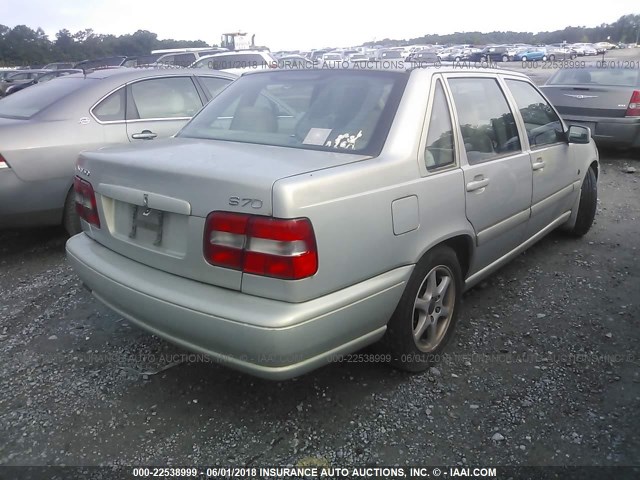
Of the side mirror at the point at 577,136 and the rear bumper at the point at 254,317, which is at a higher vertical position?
the side mirror at the point at 577,136

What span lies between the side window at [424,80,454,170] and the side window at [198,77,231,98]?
330 cm

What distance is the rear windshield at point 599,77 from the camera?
8562mm

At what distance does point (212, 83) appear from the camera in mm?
5832

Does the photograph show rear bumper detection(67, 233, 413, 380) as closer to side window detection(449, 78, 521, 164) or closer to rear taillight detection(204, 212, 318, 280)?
rear taillight detection(204, 212, 318, 280)

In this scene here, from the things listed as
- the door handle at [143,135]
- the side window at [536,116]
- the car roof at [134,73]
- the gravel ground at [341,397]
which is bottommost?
the gravel ground at [341,397]

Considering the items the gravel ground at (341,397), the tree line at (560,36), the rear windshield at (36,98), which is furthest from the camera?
the tree line at (560,36)

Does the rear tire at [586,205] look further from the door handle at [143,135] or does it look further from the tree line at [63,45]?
the tree line at [63,45]

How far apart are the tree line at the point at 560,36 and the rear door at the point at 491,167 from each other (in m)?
75.6

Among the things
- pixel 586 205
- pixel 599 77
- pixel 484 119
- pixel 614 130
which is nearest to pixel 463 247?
pixel 484 119

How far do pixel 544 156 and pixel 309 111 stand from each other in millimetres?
1908

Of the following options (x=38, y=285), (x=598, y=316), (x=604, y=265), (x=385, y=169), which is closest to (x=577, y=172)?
(x=604, y=265)

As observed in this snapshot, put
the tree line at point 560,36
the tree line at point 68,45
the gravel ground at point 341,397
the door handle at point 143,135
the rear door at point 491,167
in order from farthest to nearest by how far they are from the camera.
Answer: the tree line at point 560,36 < the tree line at point 68,45 < the door handle at point 143,135 < the rear door at point 491,167 < the gravel ground at point 341,397

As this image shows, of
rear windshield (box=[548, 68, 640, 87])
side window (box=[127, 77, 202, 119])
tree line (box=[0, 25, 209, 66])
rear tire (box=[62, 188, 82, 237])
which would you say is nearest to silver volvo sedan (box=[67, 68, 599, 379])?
rear tire (box=[62, 188, 82, 237])

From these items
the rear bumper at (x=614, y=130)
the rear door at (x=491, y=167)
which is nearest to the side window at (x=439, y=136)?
the rear door at (x=491, y=167)
